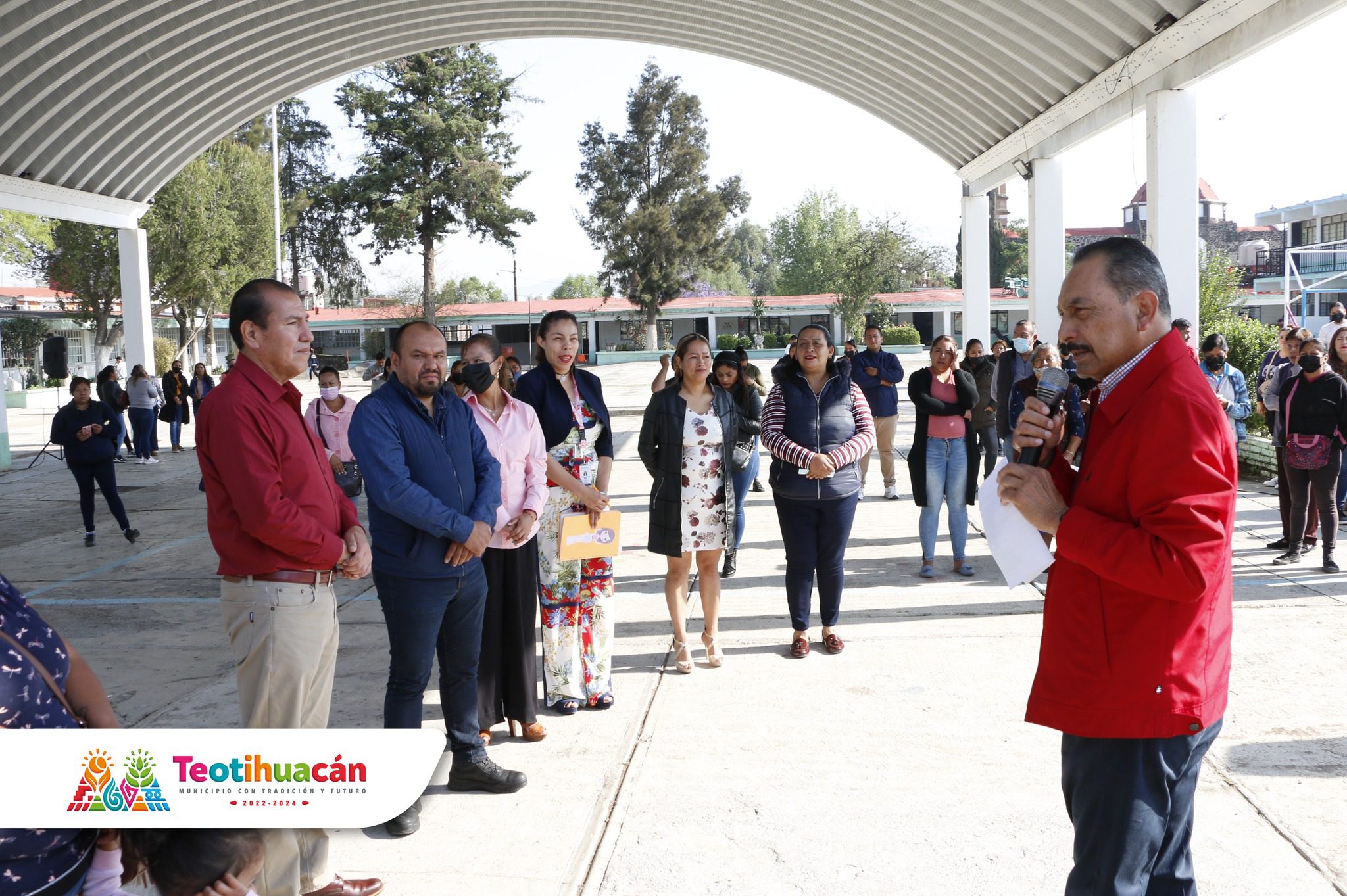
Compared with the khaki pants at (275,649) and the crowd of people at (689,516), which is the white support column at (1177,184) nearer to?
the crowd of people at (689,516)

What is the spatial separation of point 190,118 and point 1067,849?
1961 cm

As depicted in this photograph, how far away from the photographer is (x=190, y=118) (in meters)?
18.7

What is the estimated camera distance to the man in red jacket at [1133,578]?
6.91ft

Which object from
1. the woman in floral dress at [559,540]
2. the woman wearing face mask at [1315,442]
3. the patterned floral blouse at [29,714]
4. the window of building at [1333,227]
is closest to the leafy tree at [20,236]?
the woman in floral dress at [559,540]

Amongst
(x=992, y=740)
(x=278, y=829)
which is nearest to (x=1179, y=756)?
(x=278, y=829)

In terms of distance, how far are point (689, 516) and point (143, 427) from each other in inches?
590

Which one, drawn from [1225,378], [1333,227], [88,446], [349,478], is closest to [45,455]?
[88,446]

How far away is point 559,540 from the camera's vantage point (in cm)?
496

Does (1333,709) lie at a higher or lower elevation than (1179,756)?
lower

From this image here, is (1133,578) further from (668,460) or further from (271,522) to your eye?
(668,460)

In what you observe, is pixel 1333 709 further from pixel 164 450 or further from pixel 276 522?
pixel 164 450

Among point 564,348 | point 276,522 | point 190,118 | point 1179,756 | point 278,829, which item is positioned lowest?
point 1179,756

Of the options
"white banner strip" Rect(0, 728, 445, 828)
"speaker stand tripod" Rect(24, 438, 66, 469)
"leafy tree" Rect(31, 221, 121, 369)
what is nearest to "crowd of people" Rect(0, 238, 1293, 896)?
"white banner strip" Rect(0, 728, 445, 828)

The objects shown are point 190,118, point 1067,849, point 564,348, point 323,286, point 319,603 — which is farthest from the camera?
point 323,286
